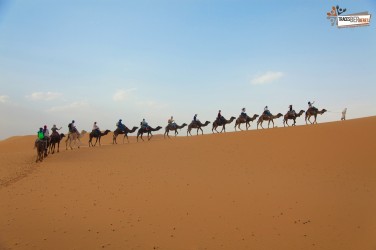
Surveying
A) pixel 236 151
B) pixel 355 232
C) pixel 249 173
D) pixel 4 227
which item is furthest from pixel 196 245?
pixel 236 151

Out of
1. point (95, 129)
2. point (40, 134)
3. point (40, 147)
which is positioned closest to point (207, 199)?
point (40, 147)

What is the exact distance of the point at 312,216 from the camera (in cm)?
1052

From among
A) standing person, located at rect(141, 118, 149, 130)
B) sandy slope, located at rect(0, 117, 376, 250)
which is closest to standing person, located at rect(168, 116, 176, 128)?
standing person, located at rect(141, 118, 149, 130)

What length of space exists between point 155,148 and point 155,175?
809 centimetres

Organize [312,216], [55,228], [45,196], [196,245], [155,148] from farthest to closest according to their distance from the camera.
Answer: [155,148]
[45,196]
[312,216]
[55,228]
[196,245]

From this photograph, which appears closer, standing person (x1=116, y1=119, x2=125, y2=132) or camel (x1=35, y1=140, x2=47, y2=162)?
camel (x1=35, y1=140, x2=47, y2=162)

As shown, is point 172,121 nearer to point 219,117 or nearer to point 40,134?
point 219,117

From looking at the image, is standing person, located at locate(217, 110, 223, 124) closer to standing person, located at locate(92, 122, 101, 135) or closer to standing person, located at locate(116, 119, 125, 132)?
standing person, located at locate(116, 119, 125, 132)

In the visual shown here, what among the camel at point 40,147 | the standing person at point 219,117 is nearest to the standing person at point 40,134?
the camel at point 40,147

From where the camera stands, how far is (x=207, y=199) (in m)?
11.9

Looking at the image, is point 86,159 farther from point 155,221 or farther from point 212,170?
point 155,221

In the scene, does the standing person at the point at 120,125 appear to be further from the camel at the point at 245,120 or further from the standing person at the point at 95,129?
the camel at the point at 245,120

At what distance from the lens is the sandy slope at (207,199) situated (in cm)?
930

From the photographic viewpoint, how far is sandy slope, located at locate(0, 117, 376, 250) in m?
9.30
